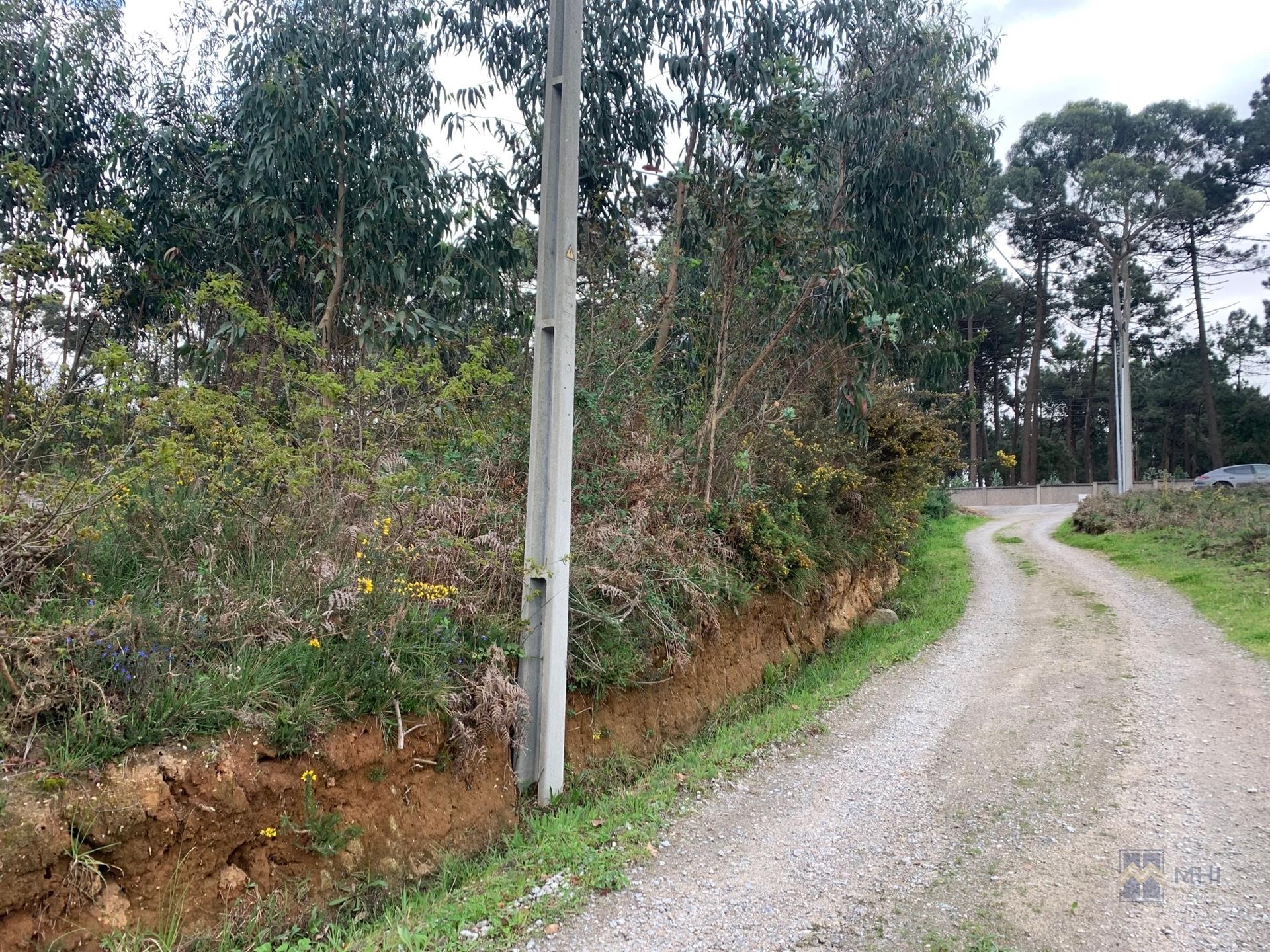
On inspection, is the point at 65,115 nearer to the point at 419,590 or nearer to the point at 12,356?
the point at 12,356

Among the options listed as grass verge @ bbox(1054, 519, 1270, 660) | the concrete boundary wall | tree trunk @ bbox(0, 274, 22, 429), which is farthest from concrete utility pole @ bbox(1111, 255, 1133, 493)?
tree trunk @ bbox(0, 274, 22, 429)

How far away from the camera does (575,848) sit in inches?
166

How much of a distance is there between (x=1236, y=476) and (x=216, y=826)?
36.2 m

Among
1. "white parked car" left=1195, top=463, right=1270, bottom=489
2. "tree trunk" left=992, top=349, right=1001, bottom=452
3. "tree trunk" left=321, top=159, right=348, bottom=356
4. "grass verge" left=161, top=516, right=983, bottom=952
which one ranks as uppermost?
"tree trunk" left=992, top=349, right=1001, bottom=452

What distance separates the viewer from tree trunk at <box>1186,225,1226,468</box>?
3503 cm

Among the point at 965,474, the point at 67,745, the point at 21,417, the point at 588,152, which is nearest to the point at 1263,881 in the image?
the point at 67,745

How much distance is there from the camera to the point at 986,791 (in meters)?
5.06

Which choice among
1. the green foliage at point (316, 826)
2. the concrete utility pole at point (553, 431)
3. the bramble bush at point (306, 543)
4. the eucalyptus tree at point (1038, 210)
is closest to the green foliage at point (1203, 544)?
the bramble bush at point (306, 543)

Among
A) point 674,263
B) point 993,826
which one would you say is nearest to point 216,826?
point 993,826

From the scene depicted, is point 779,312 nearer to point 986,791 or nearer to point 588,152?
point 588,152

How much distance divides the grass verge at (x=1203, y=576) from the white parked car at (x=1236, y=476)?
1434 cm

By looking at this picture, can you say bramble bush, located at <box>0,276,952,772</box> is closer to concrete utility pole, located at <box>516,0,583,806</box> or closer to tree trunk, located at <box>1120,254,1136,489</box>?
concrete utility pole, located at <box>516,0,583,806</box>

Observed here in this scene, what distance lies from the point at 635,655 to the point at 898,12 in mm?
8476

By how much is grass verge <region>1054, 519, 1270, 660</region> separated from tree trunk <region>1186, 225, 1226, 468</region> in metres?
23.7
